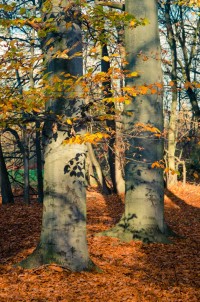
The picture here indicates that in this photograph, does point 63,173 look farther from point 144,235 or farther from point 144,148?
point 144,235

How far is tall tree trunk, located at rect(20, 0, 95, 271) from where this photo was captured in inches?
238

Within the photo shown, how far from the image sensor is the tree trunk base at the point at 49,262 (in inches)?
242

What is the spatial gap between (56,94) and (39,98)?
25 cm

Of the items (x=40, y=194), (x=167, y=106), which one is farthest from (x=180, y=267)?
(x=167, y=106)

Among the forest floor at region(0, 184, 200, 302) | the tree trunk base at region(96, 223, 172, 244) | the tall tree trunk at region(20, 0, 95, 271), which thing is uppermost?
the tall tree trunk at region(20, 0, 95, 271)

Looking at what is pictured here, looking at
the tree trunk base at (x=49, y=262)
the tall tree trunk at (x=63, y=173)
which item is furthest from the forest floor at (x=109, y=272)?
the tall tree trunk at (x=63, y=173)

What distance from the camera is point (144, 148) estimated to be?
8289mm

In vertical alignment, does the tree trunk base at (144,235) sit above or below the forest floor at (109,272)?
above

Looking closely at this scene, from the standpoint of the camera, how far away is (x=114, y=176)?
54.7ft

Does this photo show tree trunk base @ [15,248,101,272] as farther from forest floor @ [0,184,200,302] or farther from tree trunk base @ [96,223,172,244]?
tree trunk base @ [96,223,172,244]

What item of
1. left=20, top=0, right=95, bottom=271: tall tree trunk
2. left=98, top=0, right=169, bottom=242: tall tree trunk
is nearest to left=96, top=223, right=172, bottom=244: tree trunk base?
left=98, top=0, right=169, bottom=242: tall tree trunk

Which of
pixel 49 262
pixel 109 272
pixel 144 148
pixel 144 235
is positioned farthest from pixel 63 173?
pixel 144 235

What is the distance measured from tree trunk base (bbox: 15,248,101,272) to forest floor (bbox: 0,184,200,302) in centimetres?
9

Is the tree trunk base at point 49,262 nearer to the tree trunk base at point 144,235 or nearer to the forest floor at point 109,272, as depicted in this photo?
the forest floor at point 109,272
